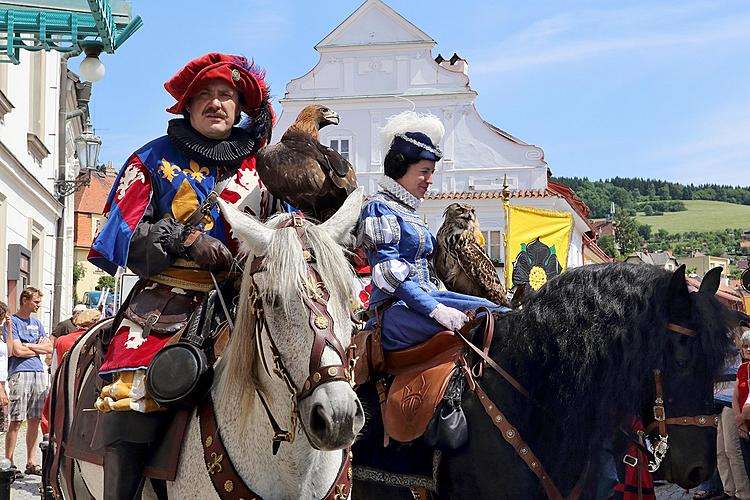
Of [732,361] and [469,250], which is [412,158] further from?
[732,361]

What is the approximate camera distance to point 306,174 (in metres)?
4.31

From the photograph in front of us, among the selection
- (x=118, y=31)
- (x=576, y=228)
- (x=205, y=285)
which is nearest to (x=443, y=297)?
(x=205, y=285)

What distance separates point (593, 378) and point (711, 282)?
687 mm

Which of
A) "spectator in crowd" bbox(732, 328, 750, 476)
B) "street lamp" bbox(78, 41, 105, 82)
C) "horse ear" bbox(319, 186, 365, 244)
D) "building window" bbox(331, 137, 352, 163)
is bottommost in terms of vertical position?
"spectator in crowd" bbox(732, 328, 750, 476)

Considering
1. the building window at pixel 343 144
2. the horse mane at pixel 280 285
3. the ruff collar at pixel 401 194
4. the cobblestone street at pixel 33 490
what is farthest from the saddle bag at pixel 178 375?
the building window at pixel 343 144

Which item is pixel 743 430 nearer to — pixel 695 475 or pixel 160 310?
pixel 695 475

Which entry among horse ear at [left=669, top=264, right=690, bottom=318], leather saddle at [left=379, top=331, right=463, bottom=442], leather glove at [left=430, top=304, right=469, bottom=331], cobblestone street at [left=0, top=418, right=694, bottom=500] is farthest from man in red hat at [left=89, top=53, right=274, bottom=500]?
cobblestone street at [left=0, top=418, right=694, bottom=500]

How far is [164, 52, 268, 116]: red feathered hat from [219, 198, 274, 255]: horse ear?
111cm

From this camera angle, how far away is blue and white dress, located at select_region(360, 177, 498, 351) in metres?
5.03

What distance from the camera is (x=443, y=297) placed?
17.2ft

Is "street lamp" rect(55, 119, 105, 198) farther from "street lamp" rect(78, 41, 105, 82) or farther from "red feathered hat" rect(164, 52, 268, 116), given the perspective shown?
"red feathered hat" rect(164, 52, 268, 116)

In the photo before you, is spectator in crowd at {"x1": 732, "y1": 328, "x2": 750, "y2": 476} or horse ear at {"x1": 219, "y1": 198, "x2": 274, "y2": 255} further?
spectator in crowd at {"x1": 732, "y1": 328, "x2": 750, "y2": 476}

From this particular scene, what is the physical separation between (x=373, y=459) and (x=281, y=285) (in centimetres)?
216

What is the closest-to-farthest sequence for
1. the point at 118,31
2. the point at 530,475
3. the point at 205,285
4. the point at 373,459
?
the point at 205,285 < the point at 530,475 < the point at 373,459 < the point at 118,31
